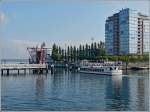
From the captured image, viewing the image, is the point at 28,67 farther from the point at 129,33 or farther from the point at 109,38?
the point at 109,38

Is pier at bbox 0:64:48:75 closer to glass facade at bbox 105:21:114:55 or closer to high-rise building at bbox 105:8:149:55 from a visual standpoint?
high-rise building at bbox 105:8:149:55

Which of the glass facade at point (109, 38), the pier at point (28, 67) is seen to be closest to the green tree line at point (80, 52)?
the glass facade at point (109, 38)

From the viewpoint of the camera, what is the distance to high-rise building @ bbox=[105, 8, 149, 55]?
1666 cm

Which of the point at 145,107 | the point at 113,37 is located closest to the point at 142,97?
the point at 145,107

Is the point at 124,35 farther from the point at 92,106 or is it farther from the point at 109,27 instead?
the point at 92,106

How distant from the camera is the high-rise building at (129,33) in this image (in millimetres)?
16656

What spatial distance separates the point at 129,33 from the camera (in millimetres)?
16500

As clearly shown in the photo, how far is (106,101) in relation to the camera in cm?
532

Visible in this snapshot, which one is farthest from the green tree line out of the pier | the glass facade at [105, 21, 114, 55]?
the pier

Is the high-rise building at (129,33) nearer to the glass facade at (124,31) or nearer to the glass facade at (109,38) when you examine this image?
the glass facade at (124,31)

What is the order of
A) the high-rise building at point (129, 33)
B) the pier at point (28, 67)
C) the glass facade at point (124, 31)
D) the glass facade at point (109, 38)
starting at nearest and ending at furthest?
the pier at point (28, 67) < the high-rise building at point (129, 33) < the glass facade at point (124, 31) < the glass facade at point (109, 38)

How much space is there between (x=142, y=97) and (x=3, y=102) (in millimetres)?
2469

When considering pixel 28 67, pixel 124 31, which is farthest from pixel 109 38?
pixel 28 67

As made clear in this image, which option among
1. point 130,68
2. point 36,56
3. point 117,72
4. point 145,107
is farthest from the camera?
point 130,68
